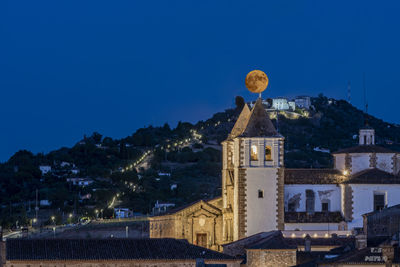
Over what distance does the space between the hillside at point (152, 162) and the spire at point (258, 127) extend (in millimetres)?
49108

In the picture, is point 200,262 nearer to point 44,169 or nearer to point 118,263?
point 118,263

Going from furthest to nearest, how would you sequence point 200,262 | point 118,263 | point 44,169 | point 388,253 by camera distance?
point 44,169 → point 200,262 → point 118,263 → point 388,253

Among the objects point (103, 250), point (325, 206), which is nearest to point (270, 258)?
point (103, 250)

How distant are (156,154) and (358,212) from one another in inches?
3327

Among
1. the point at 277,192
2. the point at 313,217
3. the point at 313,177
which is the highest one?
the point at 313,177

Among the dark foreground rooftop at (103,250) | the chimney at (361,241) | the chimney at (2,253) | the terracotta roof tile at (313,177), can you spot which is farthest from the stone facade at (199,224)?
the chimney at (2,253)

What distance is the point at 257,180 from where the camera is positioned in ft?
232

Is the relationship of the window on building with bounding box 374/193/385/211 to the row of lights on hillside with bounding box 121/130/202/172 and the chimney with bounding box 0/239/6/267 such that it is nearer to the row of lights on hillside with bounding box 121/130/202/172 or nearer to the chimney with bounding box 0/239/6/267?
the chimney with bounding box 0/239/6/267

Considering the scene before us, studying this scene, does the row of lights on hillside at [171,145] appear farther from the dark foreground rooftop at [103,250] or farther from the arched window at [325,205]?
the dark foreground rooftop at [103,250]

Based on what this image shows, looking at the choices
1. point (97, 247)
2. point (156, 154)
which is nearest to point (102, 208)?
point (156, 154)

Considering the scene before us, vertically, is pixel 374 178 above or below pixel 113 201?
above

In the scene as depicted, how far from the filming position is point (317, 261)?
57500 mm

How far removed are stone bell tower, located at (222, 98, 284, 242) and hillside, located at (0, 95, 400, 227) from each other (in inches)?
1942

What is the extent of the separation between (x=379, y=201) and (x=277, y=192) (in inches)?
269
